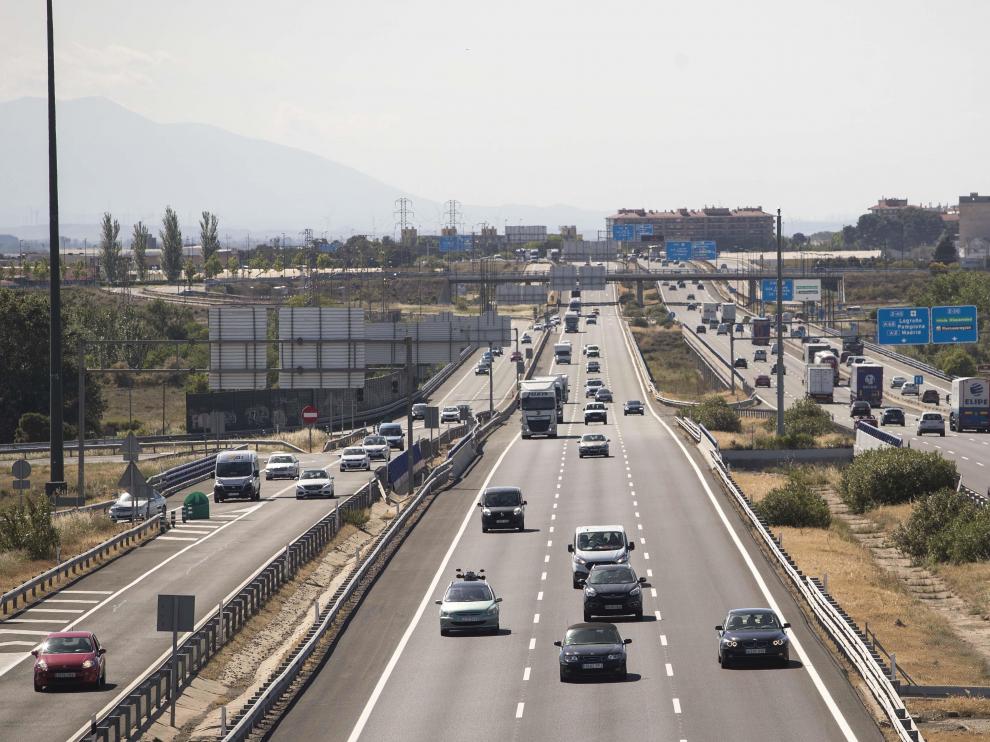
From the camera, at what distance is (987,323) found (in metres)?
181

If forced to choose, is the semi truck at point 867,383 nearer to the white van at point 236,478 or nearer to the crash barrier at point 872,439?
the crash barrier at point 872,439

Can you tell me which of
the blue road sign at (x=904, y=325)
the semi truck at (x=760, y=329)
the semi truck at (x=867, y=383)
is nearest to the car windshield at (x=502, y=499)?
the blue road sign at (x=904, y=325)

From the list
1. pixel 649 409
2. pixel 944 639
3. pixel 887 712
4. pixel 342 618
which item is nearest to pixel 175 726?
pixel 342 618

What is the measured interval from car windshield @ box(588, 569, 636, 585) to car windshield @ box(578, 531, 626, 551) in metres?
5.16

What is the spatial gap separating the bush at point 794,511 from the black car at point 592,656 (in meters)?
32.2

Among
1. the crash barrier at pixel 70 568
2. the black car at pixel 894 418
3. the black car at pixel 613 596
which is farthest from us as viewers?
the black car at pixel 894 418

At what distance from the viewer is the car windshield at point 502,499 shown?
55.0 meters

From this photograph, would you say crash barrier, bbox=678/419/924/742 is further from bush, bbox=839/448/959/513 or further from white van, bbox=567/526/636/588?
bush, bbox=839/448/959/513

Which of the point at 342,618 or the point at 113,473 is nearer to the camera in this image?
the point at 342,618

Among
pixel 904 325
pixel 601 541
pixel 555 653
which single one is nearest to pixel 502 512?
pixel 601 541

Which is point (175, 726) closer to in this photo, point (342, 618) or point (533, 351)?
point (342, 618)

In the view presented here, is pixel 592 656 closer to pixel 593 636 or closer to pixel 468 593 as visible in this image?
pixel 593 636

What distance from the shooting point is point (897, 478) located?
69.6m

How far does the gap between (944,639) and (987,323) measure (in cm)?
14864
